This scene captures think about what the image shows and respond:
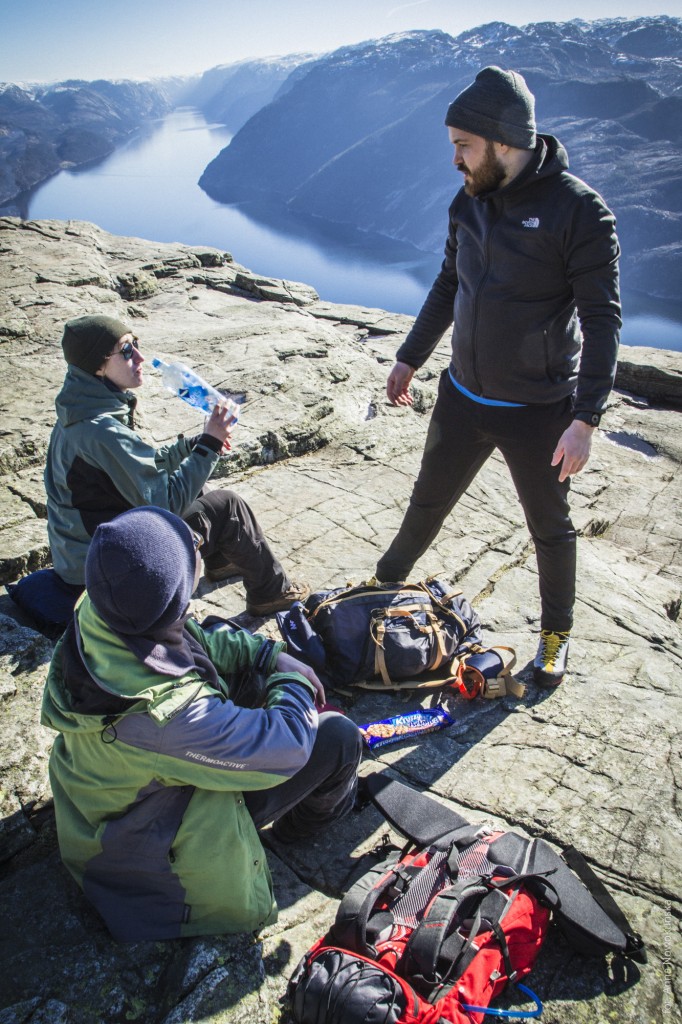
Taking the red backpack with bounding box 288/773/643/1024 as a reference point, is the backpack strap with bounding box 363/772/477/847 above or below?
below

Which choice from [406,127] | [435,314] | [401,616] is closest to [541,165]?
[435,314]

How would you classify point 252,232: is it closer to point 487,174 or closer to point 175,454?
point 175,454

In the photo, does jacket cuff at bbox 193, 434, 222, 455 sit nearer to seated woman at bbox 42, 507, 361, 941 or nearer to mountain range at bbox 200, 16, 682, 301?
seated woman at bbox 42, 507, 361, 941

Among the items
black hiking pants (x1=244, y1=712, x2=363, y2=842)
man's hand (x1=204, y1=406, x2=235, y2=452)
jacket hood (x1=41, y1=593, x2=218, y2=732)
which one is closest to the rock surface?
black hiking pants (x1=244, y1=712, x2=363, y2=842)

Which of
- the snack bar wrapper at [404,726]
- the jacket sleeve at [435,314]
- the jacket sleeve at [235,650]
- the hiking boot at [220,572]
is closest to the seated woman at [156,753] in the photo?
the jacket sleeve at [235,650]

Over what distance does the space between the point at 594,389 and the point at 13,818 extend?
2.51 m

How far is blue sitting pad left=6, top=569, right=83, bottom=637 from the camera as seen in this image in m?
2.72

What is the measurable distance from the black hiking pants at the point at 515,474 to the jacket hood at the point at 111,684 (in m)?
1.66

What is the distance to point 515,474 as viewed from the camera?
2600mm

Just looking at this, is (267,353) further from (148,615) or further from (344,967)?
(344,967)

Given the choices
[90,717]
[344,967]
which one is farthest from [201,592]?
A: [344,967]

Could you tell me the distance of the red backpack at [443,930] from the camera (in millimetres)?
1370

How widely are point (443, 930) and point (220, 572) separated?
227cm

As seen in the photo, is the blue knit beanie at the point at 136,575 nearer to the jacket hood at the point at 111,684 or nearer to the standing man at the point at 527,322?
the jacket hood at the point at 111,684
